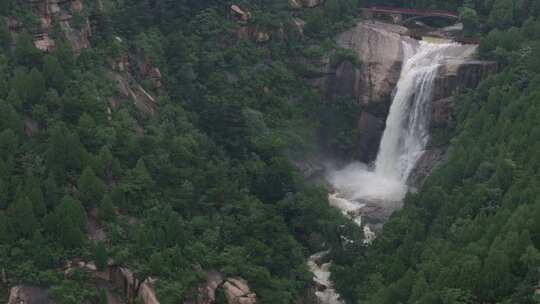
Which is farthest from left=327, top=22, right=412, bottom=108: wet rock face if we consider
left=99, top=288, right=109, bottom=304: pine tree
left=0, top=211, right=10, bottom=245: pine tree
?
left=0, top=211, right=10, bottom=245: pine tree

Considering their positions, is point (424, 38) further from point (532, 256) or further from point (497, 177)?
point (532, 256)

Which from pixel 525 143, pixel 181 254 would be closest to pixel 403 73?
pixel 525 143

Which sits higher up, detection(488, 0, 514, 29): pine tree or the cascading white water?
detection(488, 0, 514, 29): pine tree

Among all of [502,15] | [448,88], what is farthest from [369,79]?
[502,15]

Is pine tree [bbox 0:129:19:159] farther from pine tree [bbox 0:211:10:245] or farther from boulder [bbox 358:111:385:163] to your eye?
boulder [bbox 358:111:385:163]

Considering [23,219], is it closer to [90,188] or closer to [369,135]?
[90,188]

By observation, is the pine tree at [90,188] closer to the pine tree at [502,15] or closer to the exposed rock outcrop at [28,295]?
the exposed rock outcrop at [28,295]

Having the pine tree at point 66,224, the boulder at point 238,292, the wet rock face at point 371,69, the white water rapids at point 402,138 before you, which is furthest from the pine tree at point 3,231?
the wet rock face at point 371,69

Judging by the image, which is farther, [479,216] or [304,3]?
[304,3]
